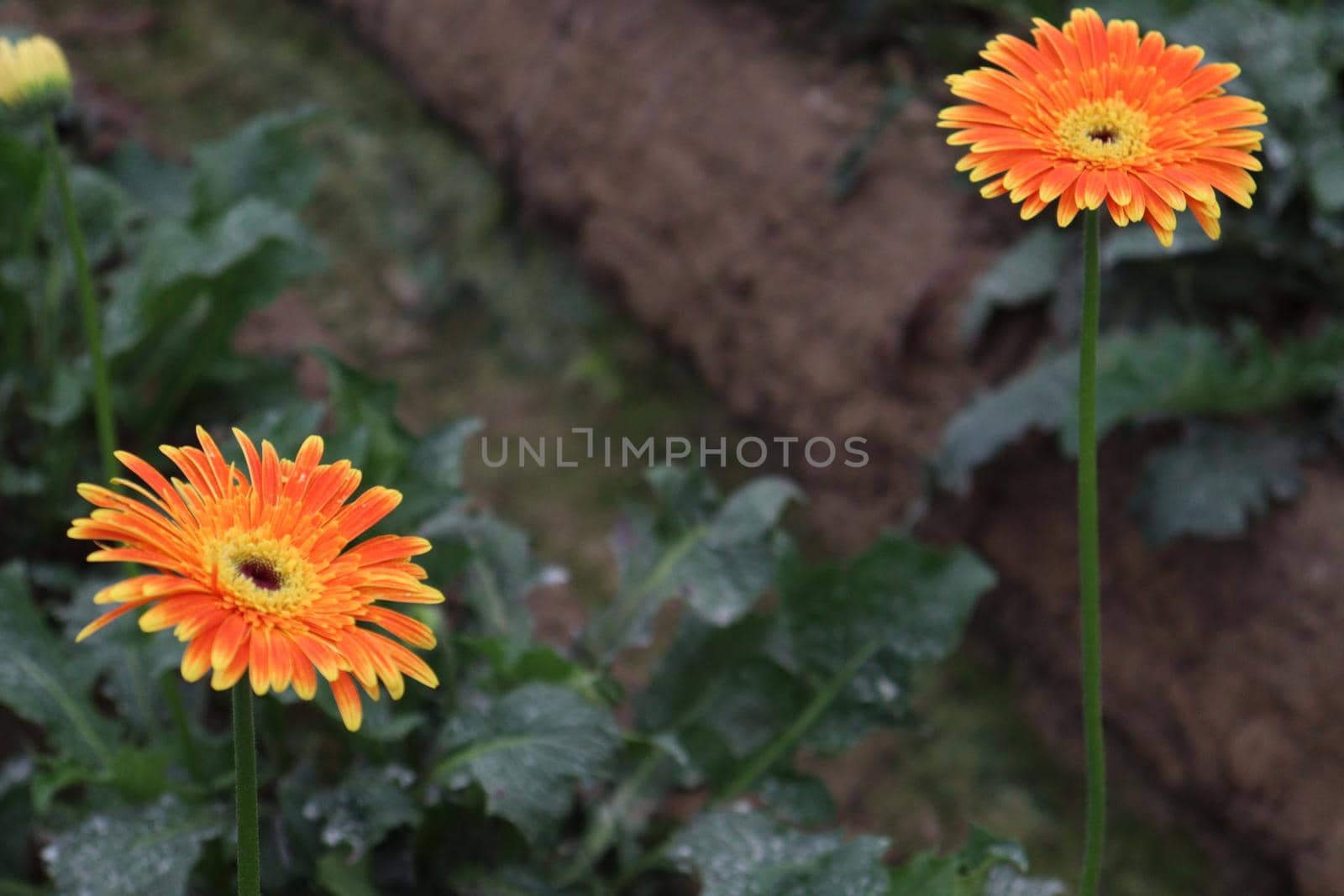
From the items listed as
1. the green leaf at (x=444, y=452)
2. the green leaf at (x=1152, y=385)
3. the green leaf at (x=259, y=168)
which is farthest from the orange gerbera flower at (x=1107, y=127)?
the green leaf at (x=259, y=168)

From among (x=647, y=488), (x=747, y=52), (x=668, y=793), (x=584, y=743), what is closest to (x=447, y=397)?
(x=647, y=488)

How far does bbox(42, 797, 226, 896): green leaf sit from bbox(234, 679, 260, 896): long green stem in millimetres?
578

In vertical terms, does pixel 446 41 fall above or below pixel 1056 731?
above

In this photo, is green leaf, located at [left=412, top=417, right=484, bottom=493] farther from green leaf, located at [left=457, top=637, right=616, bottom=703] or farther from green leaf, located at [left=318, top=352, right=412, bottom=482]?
green leaf, located at [left=457, top=637, right=616, bottom=703]

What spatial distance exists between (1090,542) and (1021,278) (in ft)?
4.37

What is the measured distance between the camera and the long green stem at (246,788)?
110cm

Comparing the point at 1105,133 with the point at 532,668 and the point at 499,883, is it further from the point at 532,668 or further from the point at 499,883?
the point at 499,883

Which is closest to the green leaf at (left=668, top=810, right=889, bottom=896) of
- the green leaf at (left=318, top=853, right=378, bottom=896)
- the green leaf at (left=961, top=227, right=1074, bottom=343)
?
the green leaf at (left=318, top=853, right=378, bottom=896)

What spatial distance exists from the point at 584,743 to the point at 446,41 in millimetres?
2463

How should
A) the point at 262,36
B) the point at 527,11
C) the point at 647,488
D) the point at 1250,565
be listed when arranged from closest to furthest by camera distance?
the point at 1250,565 → the point at 647,488 → the point at 527,11 → the point at 262,36

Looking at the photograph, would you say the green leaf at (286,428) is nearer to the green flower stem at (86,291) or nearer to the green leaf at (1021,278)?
the green flower stem at (86,291)

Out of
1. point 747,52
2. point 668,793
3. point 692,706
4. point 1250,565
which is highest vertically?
point 747,52

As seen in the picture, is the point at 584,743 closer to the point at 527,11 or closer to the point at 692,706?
the point at 692,706

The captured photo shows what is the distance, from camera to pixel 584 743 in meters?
1.75
